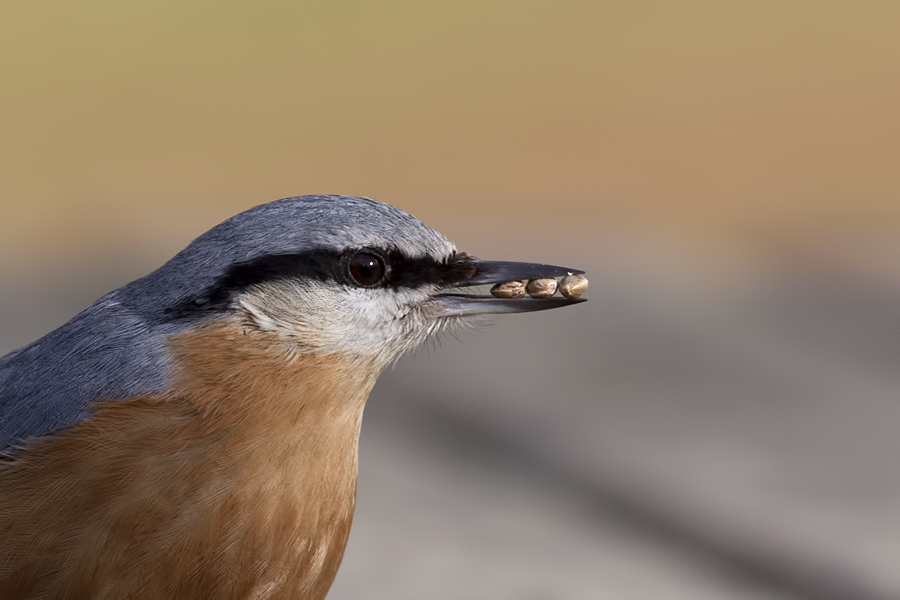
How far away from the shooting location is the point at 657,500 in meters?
4.98

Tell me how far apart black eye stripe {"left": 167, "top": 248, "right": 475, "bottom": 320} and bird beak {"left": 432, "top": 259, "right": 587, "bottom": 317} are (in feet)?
0.22

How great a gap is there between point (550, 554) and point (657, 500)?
0.56 m

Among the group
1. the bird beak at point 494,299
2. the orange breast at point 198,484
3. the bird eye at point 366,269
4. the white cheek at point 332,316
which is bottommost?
the orange breast at point 198,484

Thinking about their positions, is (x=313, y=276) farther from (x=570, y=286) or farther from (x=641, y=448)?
(x=641, y=448)

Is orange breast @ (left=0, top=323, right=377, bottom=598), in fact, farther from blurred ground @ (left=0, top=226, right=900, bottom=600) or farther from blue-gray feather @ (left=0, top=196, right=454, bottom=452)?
blurred ground @ (left=0, top=226, right=900, bottom=600)

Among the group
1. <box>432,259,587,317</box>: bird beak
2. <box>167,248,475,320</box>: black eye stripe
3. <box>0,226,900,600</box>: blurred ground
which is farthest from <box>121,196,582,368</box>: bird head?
<box>0,226,900,600</box>: blurred ground

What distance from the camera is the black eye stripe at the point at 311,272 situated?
3.19 meters

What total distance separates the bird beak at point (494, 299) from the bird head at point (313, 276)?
103 mm

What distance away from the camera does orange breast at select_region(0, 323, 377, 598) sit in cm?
295

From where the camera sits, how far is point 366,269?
3303 mm

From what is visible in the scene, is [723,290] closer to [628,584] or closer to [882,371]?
[882,371]

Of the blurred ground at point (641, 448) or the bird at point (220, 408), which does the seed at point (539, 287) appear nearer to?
the bird at point (220, 408)

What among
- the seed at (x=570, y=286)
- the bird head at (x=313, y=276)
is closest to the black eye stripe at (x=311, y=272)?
the bird head at (x=313, y=276)

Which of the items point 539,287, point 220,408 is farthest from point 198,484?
point 539,287
